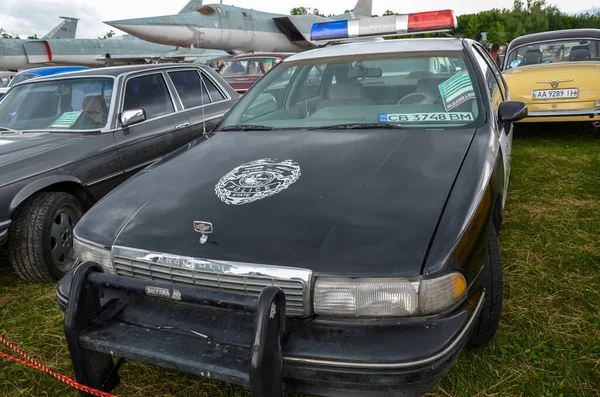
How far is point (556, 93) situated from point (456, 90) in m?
4.48

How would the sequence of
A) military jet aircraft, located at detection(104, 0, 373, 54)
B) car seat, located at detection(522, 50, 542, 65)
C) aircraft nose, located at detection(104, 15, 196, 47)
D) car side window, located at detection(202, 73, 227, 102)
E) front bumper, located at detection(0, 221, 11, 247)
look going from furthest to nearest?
military jet aircraft, located at detection(104, 0, 373, 54)
aircraft nose, located at detection(104, 15, 196, 47)
car seat, located at detection(522, 50, 542, 65)
car side window, located at detection(202, 73, 227, 102)
front bumper, located at detection(0, 221, 11, 247)

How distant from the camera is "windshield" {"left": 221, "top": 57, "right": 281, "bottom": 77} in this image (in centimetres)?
1229

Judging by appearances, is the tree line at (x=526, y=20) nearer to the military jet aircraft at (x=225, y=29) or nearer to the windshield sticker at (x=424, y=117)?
the military jet aircraft at (x=225, y=29)

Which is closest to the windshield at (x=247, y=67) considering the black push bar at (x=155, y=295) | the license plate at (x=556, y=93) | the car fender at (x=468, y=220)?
the license plate at (x=556, y=93)

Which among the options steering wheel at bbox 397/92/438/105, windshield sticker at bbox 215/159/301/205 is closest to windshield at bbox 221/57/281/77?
steering wheel at bbox 397/92/438/105

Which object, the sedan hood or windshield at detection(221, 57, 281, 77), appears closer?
the sedan hood

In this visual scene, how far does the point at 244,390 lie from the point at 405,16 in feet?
11.4

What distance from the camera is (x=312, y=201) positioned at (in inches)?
78.5

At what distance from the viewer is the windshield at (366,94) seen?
276 centimetres

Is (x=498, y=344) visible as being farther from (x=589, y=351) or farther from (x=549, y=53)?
(x=549, y=53)

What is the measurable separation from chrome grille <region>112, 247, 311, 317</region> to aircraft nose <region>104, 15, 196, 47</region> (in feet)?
68.3

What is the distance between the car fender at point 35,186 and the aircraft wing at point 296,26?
23.3 meters

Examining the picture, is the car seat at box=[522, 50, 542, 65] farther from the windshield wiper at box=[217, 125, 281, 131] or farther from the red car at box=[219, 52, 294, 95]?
the windshield wiper at box=[217, 125, 281, 131]

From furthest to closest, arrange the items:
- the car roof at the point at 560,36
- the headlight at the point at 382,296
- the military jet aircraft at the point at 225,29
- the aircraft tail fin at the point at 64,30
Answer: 1. the aircraft tail fin at the point at 64,30
2. the military jet aircraft at the point at 225,29
3. the car roof at the point at 560,36
4. the headlight at the point at 382,296
